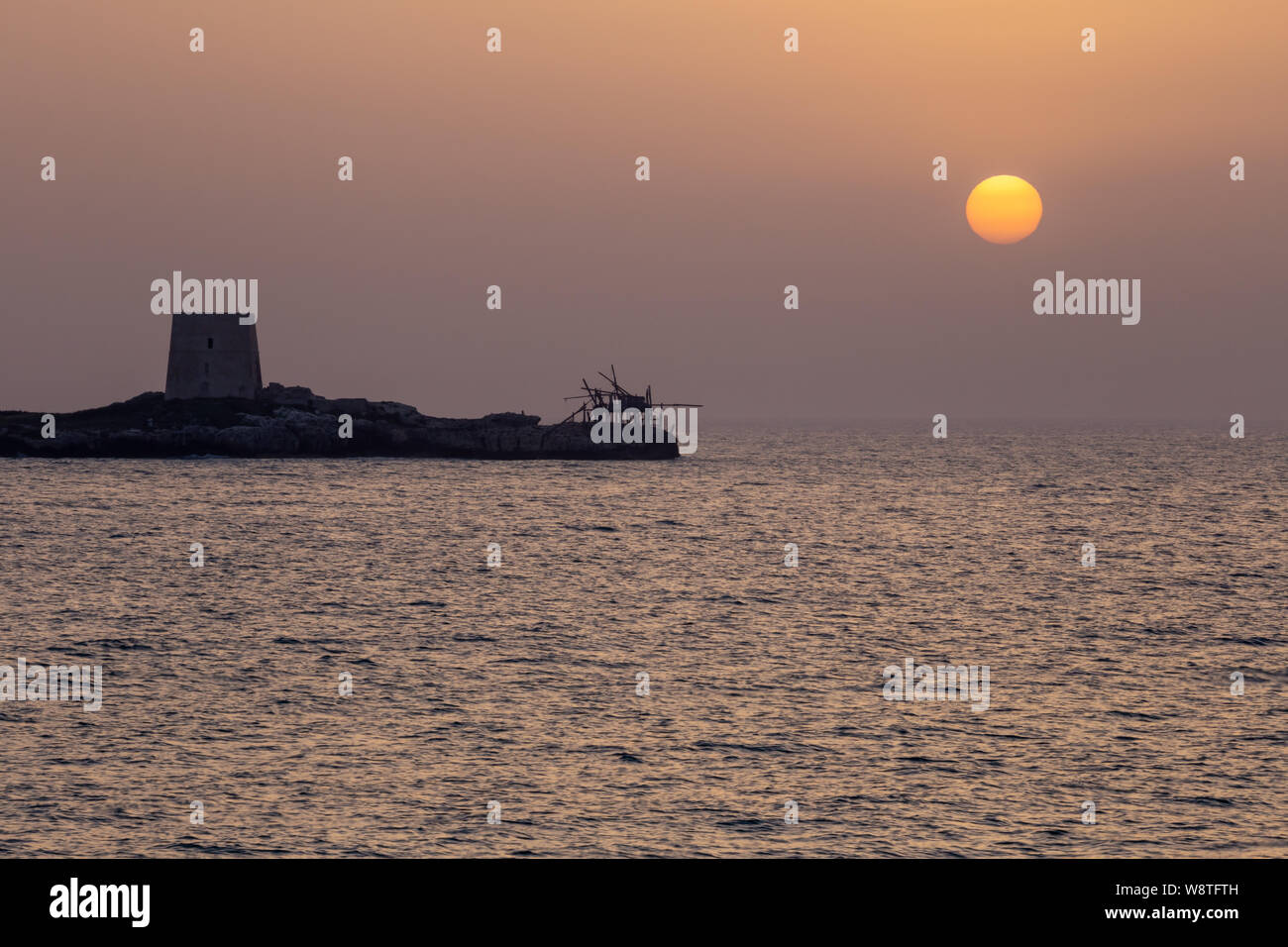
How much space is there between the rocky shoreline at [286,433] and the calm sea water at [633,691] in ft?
173

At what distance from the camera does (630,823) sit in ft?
58.5

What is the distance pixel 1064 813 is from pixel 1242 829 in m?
2.41

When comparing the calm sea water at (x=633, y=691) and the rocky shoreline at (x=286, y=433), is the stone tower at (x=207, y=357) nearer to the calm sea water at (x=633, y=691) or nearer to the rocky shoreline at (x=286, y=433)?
the rocky shoreline at (x=286, y=433)

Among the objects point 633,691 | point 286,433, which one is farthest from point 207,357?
point 633,691

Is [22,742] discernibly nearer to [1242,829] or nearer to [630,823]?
[630,823]

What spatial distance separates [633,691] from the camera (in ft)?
89.0

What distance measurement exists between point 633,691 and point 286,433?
335 ft

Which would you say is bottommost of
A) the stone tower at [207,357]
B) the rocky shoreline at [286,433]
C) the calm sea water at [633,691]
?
the calm sea water at [633,691]

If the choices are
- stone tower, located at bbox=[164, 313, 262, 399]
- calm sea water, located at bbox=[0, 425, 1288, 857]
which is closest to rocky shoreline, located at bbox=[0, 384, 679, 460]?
stone tower, located at bbox=[164, 313, 262, 399]

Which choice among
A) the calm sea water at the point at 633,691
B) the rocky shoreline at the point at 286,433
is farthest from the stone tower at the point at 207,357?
the calm sea water at the point at 633,691

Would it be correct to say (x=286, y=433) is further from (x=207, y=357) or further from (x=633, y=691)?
(x=633, y=691)

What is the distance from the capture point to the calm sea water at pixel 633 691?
17.8m

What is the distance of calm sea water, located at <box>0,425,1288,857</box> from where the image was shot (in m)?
17.8

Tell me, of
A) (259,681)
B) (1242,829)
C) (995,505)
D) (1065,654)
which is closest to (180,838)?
(259,681)
